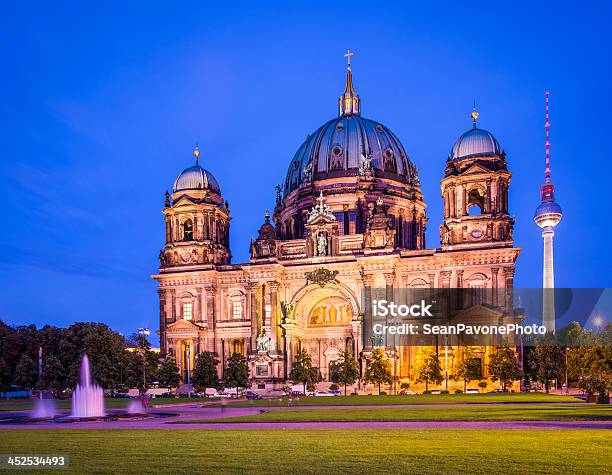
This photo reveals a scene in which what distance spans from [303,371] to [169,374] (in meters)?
17.2

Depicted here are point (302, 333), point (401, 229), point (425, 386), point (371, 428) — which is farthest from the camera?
point (401, 229)

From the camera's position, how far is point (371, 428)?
29594 mm

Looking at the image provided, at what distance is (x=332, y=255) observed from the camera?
92.2m

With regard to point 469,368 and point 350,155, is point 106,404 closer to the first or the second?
point 469,368

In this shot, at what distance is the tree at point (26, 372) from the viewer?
87750 millimetres

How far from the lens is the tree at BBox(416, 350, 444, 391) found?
3081 inches

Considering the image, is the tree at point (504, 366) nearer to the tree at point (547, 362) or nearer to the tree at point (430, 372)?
the tree at point (547, 362)

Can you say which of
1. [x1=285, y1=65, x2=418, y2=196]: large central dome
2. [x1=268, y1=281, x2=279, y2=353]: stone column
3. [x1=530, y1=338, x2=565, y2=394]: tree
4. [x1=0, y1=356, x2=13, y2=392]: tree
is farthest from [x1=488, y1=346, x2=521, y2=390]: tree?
[x1=0, y1=356, x2=13, y2=392]: tree

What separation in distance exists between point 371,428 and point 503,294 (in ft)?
190

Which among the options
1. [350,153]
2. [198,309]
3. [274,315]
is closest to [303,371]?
[274,315]

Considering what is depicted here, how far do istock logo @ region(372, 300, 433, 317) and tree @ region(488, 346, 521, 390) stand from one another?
11746 millimetres

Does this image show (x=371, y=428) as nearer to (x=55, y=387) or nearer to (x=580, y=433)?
(x=580, y=433)

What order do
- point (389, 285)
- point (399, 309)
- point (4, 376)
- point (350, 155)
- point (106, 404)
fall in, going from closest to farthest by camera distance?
point (106, 404), point (389, 285), point (399, 309), point (4, 376), point (350, 155)

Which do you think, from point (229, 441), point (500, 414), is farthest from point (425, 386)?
point (229, 441)
